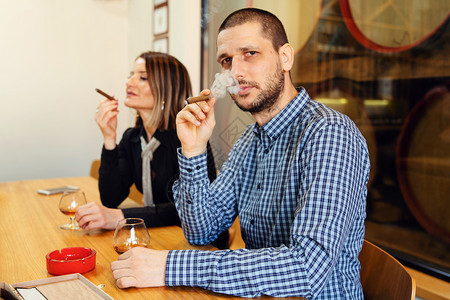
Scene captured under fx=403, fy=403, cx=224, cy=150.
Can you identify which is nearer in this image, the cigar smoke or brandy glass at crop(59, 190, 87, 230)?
the cigar smoke

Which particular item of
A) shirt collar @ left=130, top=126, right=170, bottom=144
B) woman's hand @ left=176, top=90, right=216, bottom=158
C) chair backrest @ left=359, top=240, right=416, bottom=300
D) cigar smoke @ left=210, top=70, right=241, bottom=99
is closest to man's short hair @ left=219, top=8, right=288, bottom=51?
cigar smoke @ left=210, top=70, right=241, bottom=99

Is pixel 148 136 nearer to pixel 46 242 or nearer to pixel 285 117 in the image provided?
pixel 46 242

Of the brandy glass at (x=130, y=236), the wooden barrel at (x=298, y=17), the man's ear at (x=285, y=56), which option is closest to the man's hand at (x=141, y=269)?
the brandy glass at (x=130, y=236)

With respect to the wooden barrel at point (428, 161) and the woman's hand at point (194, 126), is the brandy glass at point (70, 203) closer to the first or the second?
the woman's hand at point (194, 126)

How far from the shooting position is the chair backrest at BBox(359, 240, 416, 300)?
99 cm

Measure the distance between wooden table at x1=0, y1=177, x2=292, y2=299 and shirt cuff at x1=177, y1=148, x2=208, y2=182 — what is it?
0.78 feet

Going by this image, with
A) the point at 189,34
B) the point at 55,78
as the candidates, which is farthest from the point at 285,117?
the point at 55,78

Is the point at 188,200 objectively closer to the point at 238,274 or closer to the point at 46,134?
the point at 238,274

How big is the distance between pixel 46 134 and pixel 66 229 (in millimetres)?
2938

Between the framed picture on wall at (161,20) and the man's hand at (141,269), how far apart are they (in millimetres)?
3004

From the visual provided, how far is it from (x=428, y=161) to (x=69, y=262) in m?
1.50

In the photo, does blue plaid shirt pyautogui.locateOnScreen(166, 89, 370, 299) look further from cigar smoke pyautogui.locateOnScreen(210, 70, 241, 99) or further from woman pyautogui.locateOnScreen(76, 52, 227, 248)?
woman pyautogui.locateOnScreen(76, 52, 227, 248)

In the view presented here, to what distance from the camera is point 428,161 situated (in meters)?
1.77

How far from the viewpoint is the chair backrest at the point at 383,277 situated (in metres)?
0.99
